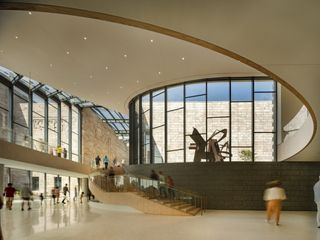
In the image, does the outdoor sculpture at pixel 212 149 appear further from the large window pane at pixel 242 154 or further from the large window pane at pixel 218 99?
the large window pane at pixel 218 99

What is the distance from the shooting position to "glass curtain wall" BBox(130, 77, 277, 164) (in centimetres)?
2134

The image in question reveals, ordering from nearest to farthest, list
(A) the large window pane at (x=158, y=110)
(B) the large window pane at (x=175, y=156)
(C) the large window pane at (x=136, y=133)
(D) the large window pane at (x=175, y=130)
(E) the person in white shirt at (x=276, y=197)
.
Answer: (E) the person in white shirt at (x=276, y=197) < (B) the large window pane at (x=175, y=156) < (D) the large window pane at (x=175, y=130) < (A) the large window pane at (x=158, y=110) < (C) the large window pane at (x=136, y=133)

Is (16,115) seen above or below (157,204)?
above

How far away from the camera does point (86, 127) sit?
4294 cm

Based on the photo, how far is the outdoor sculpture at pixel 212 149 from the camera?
845 inches

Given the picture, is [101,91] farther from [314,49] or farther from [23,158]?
[314,49]

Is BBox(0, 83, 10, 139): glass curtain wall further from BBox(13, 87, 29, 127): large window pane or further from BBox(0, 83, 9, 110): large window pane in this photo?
BBox(13, 87, 29, 127): large window pane

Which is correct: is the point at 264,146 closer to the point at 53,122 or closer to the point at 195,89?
the point at 195,89

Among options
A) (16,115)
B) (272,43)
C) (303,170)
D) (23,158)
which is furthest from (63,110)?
(272,43)

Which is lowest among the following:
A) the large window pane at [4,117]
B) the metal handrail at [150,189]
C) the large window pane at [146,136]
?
the metal handrail at [150,189]

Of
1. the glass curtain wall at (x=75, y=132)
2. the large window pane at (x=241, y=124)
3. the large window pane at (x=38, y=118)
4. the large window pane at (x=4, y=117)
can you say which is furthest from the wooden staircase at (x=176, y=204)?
the glass curtain wall at (x=75, y=132)

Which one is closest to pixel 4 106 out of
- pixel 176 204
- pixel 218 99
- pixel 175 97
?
pixel 175 97

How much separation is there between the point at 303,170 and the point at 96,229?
41.5ft

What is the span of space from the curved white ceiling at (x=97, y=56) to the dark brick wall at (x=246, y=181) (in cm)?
485
